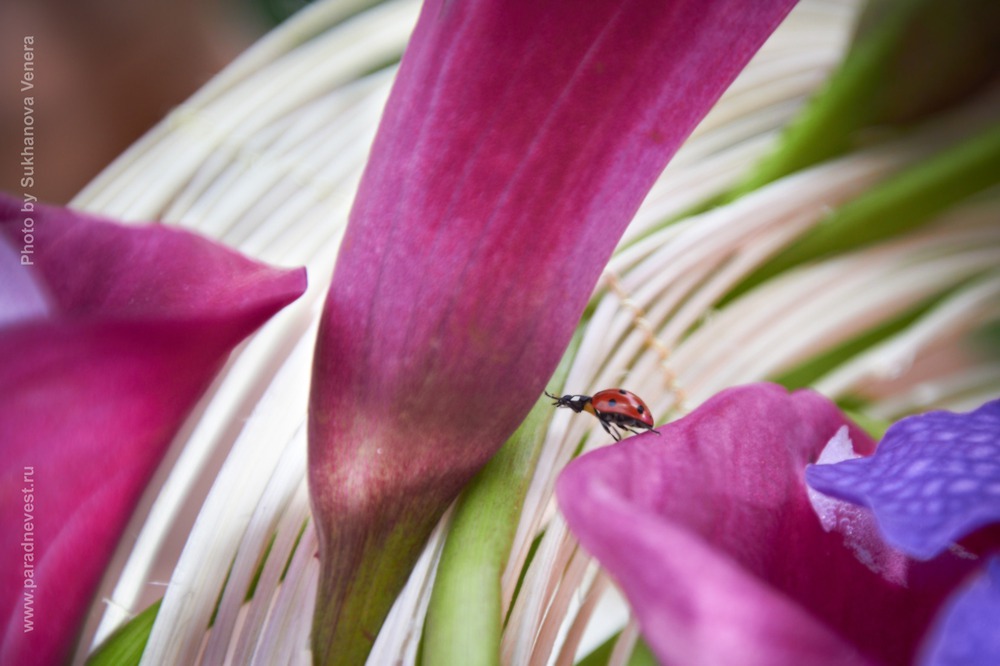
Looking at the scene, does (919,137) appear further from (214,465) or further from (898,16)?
(214,465)

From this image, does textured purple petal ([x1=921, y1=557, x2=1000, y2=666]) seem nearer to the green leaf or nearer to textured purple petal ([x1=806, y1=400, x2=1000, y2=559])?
textured purple petal ([x1=806, y1=400, x2=1000, y2=559])

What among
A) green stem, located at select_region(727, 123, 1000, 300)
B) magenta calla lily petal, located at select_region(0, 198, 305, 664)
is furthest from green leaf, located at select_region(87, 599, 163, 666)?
green stem, located at select_region(727, 123, 1000, 300)

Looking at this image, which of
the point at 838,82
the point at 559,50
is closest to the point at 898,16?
the point at 838,82

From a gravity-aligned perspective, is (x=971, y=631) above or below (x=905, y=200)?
below

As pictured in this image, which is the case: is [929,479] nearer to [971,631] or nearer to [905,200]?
[971,631]

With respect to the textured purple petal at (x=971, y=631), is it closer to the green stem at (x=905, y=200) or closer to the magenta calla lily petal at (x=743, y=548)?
the magenta calla lily petal at (x=743, y=548)

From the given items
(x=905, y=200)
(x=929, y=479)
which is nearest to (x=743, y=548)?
(x=929, y=479)
